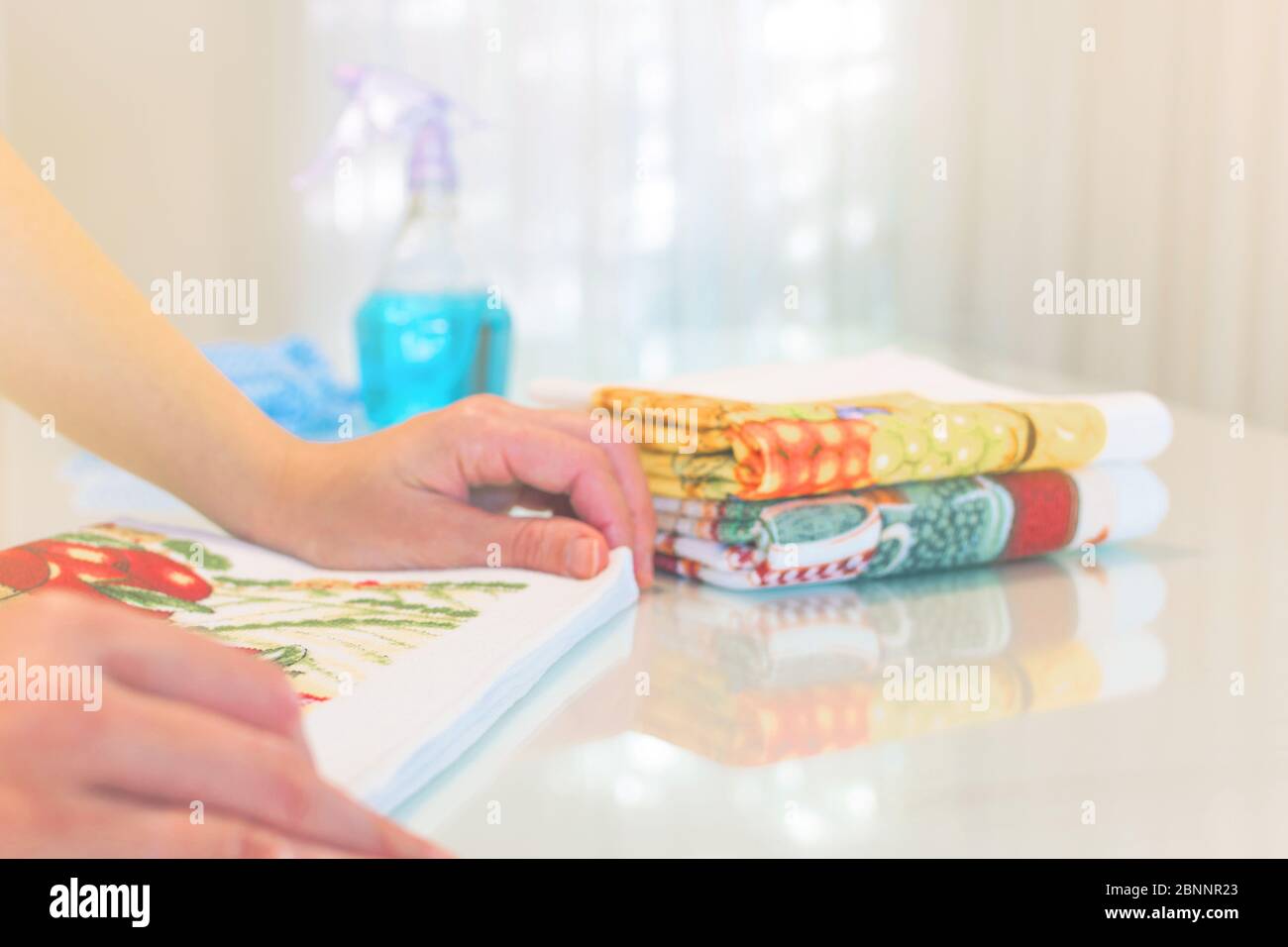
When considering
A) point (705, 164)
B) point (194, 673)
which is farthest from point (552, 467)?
point (705, 164)

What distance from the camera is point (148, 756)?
0.99 ft

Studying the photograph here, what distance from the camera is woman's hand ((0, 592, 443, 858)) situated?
0.30 metres

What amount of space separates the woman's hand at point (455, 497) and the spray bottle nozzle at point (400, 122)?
45cm

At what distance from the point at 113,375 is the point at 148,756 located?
0.39 metres

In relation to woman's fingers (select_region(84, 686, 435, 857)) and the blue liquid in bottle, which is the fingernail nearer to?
woman's fingers (select_region(84, 686, 435, 857))

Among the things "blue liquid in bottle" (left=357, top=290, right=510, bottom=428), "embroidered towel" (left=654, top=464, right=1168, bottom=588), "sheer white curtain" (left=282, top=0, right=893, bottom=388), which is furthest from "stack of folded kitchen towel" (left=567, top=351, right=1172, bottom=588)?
"sheer white curtain" (left=282, top=0, right=893, bottom=388)

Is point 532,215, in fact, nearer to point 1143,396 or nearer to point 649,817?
point 1143,396

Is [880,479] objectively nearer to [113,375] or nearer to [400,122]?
[113,375]

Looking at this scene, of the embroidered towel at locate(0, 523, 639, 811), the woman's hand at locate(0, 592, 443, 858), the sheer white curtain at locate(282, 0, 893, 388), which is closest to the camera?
the woman's hand at locate(0, 592, 443, 858)

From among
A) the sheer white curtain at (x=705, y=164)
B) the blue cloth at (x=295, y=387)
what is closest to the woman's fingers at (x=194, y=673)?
the blue cloth at (x=295, y=387)

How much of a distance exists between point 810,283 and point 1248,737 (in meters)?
2.34

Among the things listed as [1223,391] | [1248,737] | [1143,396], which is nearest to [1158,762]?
[1248,737]

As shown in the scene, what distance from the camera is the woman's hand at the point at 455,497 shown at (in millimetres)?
649

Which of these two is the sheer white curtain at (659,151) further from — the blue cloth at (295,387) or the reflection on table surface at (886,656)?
the reflection on table surface at (886,656)
